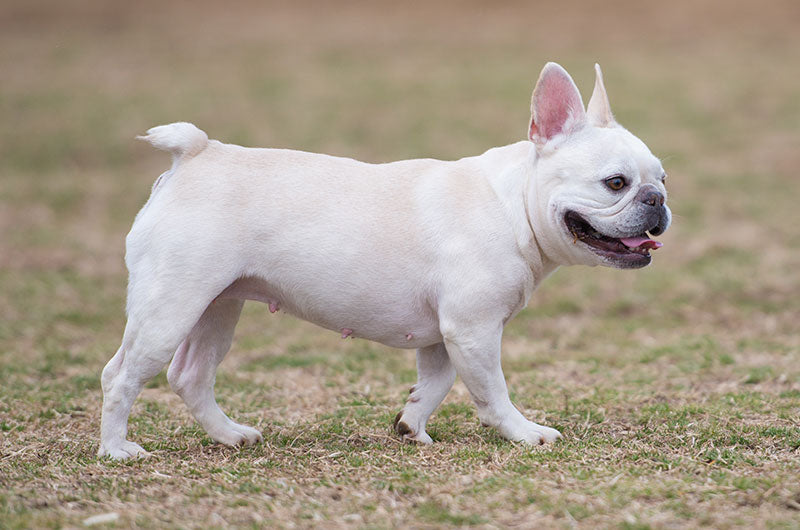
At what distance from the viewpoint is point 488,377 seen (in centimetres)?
457

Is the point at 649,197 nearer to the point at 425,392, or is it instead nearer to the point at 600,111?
the point at 600,111

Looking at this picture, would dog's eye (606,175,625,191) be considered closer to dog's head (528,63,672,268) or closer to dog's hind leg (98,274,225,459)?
dog's head (528,63,672,268)

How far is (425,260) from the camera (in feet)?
14.8

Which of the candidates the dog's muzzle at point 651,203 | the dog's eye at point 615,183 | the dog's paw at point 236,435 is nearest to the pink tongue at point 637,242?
the dog's muzzle at point 651,203

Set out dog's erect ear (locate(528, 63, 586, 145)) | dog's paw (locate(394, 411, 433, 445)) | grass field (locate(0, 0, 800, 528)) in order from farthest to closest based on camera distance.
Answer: dog's paw (locate(394, 411, 433, 445))
dog's erect ear (locate(528, 63, 586, 145))
grass field (locate(0, 0, 800, 528))

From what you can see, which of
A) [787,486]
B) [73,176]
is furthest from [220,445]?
[73,176]

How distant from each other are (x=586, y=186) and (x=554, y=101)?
43cm

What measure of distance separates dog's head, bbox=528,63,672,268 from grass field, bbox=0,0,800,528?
0.93 m

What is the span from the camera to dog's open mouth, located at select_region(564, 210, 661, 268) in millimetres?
4473

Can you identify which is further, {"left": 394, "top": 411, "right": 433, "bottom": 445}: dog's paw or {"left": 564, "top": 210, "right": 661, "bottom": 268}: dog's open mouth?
{"left": 394, "top": 411, "right": 433, "bottom": 445}: dog's paw

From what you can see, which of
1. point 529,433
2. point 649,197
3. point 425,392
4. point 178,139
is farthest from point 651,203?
point 178,139

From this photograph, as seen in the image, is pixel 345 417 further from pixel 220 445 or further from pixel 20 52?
pixel 20 52

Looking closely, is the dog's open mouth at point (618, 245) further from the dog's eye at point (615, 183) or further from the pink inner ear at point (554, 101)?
the pink inner ear at point (554, 101)

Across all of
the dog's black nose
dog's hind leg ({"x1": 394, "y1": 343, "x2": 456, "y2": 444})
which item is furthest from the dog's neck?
dog's hind leg ({"x1": 394, "y1": 343, "x2": 456, "y2": 444})
